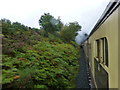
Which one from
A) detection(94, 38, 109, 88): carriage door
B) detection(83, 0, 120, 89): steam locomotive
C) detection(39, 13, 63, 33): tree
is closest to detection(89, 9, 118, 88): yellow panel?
detection(83, 0, 120, 89): steam locomotive

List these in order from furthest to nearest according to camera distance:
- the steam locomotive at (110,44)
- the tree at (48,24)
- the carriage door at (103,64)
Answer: the tree at (48,24) → the carriage door at (103,64) → the steam locomotive at (110,44)

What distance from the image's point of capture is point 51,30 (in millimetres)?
18047

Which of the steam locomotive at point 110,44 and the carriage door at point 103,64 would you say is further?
the carriage door at point 103,64

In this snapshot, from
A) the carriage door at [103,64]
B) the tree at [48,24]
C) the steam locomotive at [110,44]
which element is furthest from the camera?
the tree at [48,24]

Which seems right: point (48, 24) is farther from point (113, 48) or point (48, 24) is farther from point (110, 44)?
point (113, 48)

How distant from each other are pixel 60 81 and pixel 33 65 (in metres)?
1.24

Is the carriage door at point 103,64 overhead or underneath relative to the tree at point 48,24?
underneath

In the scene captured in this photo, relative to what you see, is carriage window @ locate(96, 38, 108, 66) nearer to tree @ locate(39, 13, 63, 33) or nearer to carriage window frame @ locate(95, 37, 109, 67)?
carriage window frame @ locate(95, 37, 109, 67)

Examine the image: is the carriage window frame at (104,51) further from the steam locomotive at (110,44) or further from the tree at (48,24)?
the tree at (48,24)

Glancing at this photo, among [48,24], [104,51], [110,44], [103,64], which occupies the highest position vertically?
[48,24]

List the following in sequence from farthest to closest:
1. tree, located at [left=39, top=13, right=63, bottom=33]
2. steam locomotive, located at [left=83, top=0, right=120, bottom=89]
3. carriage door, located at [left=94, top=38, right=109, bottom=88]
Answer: tree, located at [left=39, top=13, right=63, bottom=33]
carriage door, located at [left=94, top=38, right=109, bottom=88]
steam locomotive, located at [left=83, top=0, right=120, bottom=89]

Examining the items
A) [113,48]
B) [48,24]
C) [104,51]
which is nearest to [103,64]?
[104,51]

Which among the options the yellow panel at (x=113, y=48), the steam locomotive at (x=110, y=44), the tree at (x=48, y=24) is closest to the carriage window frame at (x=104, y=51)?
the steam locomotive at (x=110, y=44)

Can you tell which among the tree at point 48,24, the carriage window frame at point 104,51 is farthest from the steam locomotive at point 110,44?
the tree at point 48,24
